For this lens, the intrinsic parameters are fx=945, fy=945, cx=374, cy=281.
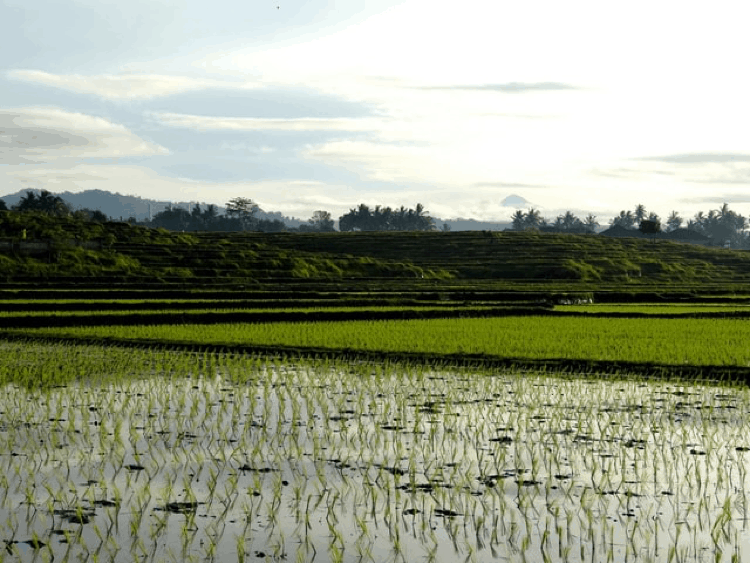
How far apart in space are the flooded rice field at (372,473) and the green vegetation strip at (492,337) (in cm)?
379

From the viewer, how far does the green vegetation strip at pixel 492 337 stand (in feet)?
58.9

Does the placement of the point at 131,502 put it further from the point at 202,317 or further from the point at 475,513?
the point at 202,317

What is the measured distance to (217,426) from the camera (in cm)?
1068

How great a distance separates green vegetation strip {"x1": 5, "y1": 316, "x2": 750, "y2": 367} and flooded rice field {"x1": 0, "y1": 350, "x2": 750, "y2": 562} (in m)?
3.79

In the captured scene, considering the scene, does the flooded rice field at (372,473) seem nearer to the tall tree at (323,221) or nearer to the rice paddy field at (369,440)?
the rice paddy field at (369,440)

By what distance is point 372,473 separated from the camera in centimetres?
845

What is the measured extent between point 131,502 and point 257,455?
1.92 meters

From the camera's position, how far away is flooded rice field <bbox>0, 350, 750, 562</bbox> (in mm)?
6422

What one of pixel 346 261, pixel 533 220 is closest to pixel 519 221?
pixel 533 220

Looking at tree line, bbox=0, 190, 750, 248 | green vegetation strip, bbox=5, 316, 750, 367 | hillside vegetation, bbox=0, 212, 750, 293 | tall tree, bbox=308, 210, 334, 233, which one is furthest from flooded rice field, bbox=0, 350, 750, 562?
tall tree, bbox=308, 210, 334, 233

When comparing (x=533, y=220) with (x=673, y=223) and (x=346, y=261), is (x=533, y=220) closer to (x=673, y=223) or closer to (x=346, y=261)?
(x=673, y=223)

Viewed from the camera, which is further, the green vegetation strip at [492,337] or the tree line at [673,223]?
the tree line at [673,223]

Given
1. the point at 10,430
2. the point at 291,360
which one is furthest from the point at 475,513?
the point at 291,360

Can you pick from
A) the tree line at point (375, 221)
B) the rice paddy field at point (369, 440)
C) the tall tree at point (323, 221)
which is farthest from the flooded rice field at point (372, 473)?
the tall tree at point (323, 221)
